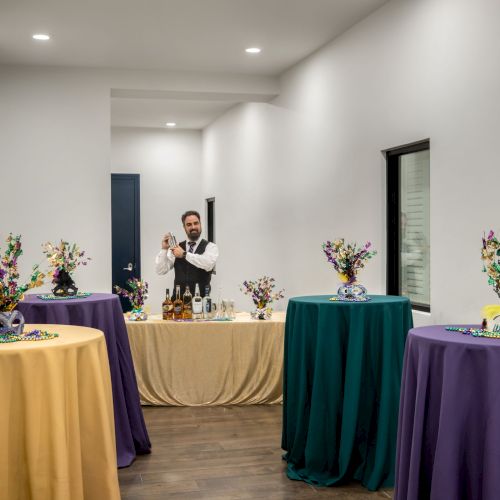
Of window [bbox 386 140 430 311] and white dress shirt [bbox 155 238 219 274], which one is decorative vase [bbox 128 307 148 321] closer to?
white dress shirt [bbox 155 238 219 274]

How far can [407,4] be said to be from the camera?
16.5 feet

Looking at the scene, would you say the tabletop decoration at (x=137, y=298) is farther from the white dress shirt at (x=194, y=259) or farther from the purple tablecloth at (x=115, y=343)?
the purple tablecloth at (x=115, y=343)

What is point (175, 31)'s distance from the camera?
240 inches

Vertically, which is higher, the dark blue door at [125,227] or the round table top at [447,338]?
the dark blue door at [125,227]

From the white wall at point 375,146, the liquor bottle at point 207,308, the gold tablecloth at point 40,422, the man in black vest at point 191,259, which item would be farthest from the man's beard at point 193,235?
the gold tablecloth at point 40,422

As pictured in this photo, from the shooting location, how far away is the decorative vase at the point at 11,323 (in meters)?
3.17

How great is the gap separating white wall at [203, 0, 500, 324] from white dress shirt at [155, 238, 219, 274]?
0.95 meters

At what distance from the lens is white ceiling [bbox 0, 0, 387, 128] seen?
5.47m

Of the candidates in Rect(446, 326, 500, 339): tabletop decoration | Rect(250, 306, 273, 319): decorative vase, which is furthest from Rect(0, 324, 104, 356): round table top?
Rect(250, 306, 273, 319): decorative vase

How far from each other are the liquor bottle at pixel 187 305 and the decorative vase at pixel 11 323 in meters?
2.94

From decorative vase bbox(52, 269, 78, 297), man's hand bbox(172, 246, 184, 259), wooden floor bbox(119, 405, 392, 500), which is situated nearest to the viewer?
wooden floor bbox(119, 405, 392, 500)

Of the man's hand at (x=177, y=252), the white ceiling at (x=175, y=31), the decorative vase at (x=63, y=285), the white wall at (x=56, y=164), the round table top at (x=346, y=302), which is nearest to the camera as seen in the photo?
the round table top at (x=346, y=302)

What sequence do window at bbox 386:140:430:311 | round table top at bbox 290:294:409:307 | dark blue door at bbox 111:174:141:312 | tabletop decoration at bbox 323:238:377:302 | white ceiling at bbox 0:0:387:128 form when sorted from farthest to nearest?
1. dark blue door at bbox 111:174:141:312
2. white ceiling at bbox 0:0:387:128
3. window at bbox 386:140:430:311
4. tabletop decoration at bbox 323:238:377:302
5. round table top at bbox 290:294:409:307

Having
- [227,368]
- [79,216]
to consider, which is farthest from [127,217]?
[227,368]
